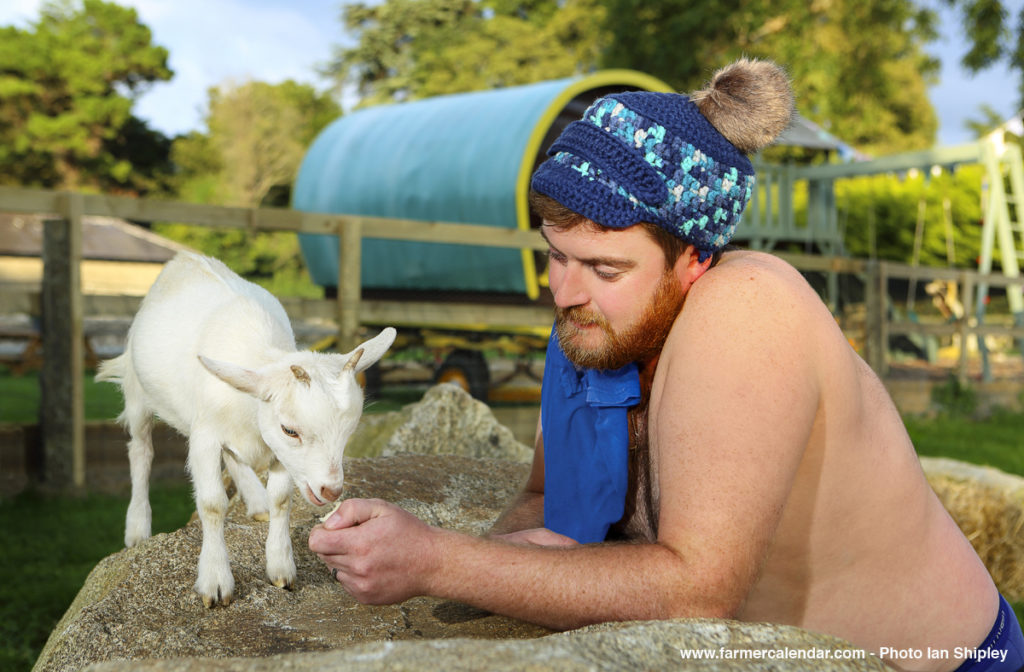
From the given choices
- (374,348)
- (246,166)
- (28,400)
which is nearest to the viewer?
(374,348)

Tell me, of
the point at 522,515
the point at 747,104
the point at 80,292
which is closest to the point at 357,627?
the point at 522,515

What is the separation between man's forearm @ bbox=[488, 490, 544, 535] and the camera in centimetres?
251

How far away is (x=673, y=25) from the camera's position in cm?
1867

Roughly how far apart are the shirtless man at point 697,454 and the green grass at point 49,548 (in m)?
2.76

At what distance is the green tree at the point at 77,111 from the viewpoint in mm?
39344

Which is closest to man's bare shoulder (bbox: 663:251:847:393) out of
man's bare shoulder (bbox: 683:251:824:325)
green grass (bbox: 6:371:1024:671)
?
man's bare shoulder (bbox: 683:251:824:325)

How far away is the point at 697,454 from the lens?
1792mm

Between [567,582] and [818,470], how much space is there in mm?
560

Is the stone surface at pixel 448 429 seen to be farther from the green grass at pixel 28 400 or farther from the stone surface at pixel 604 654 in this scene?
the green grass at pixel 28 400

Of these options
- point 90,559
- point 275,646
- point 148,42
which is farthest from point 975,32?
point 148,42

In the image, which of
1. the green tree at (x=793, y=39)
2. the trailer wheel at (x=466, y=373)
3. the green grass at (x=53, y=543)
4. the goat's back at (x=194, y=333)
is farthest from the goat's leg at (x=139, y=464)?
the green tree at (x=793, y=39)

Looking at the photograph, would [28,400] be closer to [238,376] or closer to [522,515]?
[238,376]

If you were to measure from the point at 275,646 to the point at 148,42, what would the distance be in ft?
155

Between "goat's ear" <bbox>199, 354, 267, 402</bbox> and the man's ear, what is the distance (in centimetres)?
105
